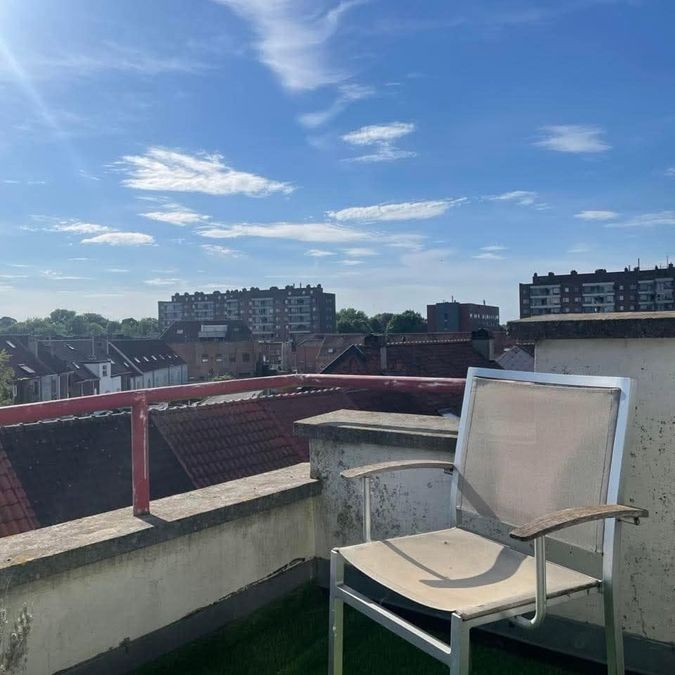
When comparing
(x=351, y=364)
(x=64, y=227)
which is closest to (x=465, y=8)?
(x=351, y=364)

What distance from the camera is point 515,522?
6.29 feet

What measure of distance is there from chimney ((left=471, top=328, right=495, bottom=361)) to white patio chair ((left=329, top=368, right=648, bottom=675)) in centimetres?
2257

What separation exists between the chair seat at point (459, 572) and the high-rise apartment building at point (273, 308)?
3699 inches

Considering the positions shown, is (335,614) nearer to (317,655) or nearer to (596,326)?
(317,655)

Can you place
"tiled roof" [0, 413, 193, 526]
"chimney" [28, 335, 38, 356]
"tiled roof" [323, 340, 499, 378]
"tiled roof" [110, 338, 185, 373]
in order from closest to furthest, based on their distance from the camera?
"tiled roof" [0, 413, 193, 526] → "tiled roof" [323, 340, 499, 378] → "chimney" [28, 335, 38, 356] → "tiled roof" [110, 338, 185, 373]

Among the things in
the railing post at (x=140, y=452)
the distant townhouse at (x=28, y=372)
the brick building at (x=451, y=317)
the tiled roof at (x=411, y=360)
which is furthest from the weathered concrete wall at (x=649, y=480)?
the brick building at (x=451, y=317)

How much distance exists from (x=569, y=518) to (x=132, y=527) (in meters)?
1.50

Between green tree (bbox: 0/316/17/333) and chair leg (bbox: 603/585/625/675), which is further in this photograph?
green tree (bbox: 0/316/17/333)

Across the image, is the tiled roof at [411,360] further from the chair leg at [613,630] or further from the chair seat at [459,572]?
the chair leg at [613,630]

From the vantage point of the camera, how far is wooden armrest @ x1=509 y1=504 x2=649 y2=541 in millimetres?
1429

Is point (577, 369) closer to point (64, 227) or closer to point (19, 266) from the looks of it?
point (64, 227)

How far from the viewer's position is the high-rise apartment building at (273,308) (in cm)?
10162

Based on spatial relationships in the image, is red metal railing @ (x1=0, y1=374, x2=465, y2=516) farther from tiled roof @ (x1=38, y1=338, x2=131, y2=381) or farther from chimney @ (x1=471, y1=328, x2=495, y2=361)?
tiled roof @ (x1=38, y1=338, x2=131, y2=381)

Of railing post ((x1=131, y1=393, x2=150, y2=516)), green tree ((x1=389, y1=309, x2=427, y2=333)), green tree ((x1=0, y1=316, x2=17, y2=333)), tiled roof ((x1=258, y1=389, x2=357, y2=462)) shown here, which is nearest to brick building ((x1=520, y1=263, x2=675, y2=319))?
green tree ((x1=389, y1=309, x2=427, y2=333))
